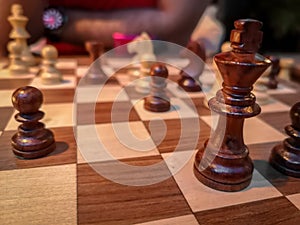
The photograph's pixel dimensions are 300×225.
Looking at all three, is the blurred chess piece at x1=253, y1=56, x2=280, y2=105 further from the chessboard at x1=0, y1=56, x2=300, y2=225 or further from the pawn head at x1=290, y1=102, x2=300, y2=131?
the pawn head at x1=290, y1=102, x2=300, y2=131

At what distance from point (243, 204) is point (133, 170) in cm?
19

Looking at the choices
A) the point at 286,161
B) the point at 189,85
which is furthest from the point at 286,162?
the point at 189,85

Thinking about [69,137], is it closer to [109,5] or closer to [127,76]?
[127,76]

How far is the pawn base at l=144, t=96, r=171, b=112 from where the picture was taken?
0.73 m

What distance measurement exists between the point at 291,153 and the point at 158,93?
37 centimetres

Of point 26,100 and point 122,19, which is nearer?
point 26,100

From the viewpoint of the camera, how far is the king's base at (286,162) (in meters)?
0.49

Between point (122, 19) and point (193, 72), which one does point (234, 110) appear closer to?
point (193, 72)

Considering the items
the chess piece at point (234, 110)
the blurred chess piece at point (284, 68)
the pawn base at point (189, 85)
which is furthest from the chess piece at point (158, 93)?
the blurred chess piece at point (284, 68)

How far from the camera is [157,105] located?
0.73 metres

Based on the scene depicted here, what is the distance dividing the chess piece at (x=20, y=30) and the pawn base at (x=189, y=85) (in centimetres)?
Answer: 61

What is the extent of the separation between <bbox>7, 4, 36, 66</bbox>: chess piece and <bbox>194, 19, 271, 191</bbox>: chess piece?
2.81 feet

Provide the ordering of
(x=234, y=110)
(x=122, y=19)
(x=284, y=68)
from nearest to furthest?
(x=234, y=110), (x=284, y=68), (x=122, y=19)

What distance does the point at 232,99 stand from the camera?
423mm
